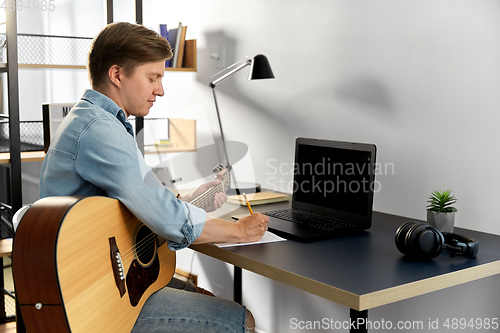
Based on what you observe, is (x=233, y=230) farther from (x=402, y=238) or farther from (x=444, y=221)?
(x=444, y=221)

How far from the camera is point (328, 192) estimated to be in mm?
1711

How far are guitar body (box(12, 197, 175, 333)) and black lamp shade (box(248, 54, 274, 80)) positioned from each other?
1009 millimetres

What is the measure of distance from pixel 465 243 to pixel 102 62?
40.8 inches

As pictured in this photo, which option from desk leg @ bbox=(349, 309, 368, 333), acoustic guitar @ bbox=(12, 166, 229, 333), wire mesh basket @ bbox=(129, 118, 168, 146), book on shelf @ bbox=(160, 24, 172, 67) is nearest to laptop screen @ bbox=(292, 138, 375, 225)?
desk leg @ bbox=(349, 309, 368, 333)

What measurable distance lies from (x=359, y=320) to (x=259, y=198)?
80 cm

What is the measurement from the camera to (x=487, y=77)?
1.53 meters

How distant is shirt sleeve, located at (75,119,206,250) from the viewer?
114 cm

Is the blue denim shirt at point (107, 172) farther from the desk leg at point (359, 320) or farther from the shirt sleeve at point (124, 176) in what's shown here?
the desk leg at point (359, 320)

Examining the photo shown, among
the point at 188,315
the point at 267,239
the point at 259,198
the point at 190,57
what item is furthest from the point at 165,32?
the point at 188,315

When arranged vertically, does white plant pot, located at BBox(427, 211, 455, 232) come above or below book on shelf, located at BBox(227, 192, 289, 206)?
above

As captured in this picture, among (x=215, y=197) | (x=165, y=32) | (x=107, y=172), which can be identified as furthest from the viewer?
(x=165, y=32)

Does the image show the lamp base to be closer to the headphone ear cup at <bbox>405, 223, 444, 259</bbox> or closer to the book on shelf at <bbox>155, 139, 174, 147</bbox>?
A: the book on shelf at <bbox>155, 139, 174, 147</bbox>

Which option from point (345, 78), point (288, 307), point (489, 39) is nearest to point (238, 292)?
point (288, 307)

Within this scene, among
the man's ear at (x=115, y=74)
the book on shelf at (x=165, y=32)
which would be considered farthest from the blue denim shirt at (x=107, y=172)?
the book on shelf at (x=165, y=32)
